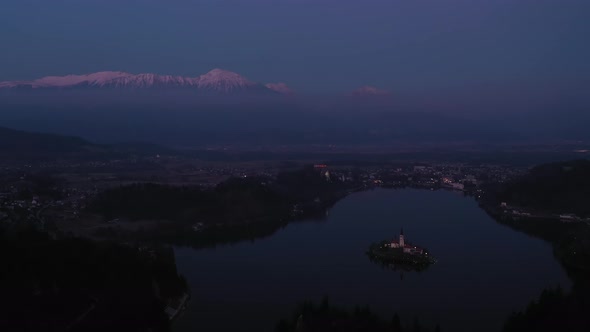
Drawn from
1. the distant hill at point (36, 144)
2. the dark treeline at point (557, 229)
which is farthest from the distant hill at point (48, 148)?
the dark treeline at point (557, 229)

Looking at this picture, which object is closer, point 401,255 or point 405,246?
point 401,255

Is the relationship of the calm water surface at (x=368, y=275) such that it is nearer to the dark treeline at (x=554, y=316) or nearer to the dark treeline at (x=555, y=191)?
the dark treeline at (x=554, y=316)

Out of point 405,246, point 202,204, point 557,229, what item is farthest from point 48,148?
point 557,229

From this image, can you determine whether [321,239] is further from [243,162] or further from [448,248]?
[243,162]

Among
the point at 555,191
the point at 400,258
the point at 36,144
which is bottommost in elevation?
the point at 400,258

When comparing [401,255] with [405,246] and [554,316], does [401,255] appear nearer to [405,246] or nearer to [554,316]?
[405,246]

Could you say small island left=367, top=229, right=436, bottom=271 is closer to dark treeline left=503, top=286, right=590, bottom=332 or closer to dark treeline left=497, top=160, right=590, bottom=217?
dark treeline left=503, top=286, right=590, bottom=332

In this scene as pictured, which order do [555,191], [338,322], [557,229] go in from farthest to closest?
[555,191] → [557,229] → [338,322]

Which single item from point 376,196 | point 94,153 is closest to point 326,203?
point 376,196
